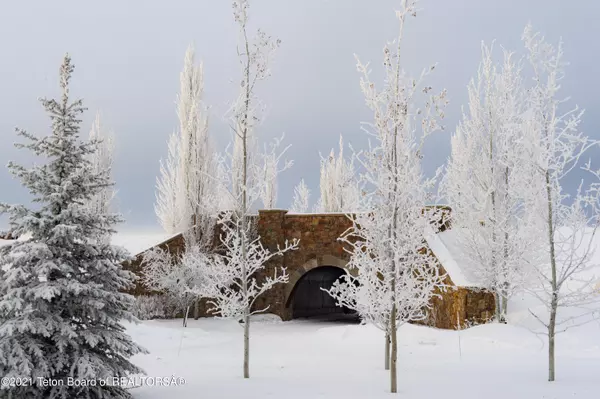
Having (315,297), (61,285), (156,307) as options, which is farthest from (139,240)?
(61,285)

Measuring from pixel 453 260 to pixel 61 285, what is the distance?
36.7ft

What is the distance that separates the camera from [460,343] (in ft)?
39.3

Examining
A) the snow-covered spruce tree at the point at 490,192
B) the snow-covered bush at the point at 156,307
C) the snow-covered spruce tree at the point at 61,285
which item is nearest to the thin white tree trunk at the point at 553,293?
the snow-covered spruce tree at the point at 490,192

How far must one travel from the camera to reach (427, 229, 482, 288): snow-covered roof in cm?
1374

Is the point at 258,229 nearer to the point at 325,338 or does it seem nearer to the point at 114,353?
the point at 325,338

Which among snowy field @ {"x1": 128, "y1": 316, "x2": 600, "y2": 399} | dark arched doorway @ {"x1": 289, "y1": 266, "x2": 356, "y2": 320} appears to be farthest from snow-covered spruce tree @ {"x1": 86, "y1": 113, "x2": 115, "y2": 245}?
→ dark arched doorway @ {"x1": 289, "y1": 266, "x2": 356, "y2": 320}

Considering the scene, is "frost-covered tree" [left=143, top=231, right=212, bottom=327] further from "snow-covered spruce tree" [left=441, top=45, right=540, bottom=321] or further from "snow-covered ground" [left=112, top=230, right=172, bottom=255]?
"snow-covered spruce tree" [left=441, top=45, right=540, bottom=321]

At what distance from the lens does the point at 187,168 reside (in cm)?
1972

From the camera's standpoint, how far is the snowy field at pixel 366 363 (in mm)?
7559

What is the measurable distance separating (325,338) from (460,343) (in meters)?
4.12

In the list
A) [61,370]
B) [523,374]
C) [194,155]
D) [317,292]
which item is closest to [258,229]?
[194,155]

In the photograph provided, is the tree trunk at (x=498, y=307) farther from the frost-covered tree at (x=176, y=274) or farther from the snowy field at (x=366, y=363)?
the frost-covered tree at (x=176, y=274)

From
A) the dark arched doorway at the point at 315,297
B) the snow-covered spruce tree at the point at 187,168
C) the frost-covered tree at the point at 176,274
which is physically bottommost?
the dark arched doorway at the point at 315,297

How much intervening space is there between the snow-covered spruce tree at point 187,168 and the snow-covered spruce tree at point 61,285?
1247 cm
